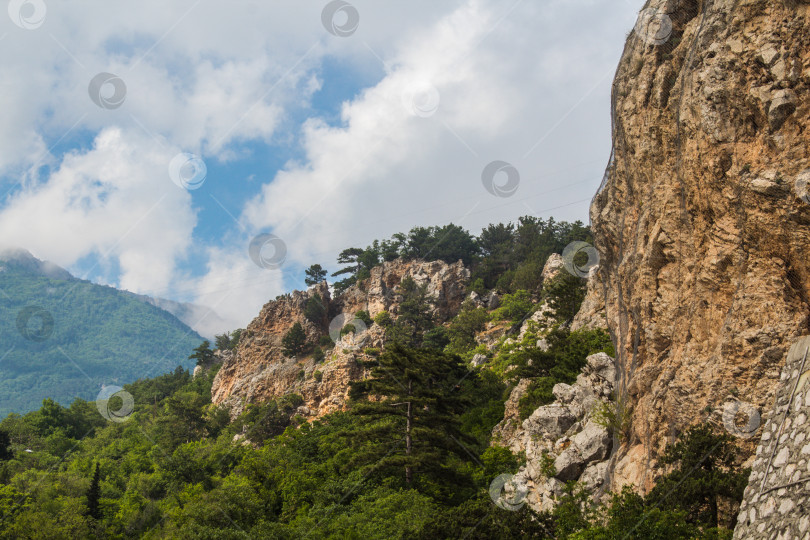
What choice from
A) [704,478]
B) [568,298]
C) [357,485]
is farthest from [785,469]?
[568,298]

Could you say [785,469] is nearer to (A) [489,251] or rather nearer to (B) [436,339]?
(B) [436,339]

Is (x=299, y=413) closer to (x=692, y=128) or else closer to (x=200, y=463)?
(x=200, y=463)

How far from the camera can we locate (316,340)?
2645 inches

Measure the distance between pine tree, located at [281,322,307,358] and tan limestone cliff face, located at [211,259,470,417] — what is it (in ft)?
2.64

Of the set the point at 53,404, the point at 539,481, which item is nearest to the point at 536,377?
the point at 539,481

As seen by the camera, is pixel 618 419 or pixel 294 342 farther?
pixel 294 342

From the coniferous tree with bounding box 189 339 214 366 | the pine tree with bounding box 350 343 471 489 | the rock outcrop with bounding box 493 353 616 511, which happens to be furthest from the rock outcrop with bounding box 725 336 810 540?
the coniferous tree with bounding box 189 339 214 366

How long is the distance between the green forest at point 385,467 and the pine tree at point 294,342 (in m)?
9.52

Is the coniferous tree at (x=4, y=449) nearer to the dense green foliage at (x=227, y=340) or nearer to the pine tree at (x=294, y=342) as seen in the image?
the pine tree at (x=294, y=342)

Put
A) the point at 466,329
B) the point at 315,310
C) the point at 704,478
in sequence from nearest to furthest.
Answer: the point at 704,478 < the point at 466,329 < the point at 315,310

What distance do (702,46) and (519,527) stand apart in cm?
1257

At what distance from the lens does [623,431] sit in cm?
1706

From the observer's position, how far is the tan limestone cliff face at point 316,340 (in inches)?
2114

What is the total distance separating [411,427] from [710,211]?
16795 mm
